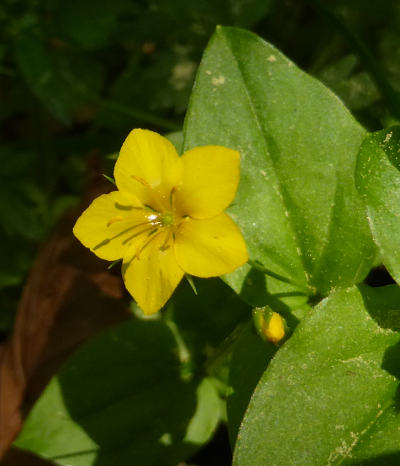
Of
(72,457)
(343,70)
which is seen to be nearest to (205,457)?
(72,457)

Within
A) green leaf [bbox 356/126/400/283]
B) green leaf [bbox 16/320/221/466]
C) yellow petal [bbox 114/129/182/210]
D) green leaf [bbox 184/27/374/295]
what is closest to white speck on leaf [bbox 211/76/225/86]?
green leaf [bbox 184/27/374/295]

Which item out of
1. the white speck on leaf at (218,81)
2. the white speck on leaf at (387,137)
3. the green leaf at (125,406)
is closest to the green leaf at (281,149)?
the white speck on leaf at (218,81)

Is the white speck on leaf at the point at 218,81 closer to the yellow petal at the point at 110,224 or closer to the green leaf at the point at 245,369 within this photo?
the yellow petal at the point at 110,224

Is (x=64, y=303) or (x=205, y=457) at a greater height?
(x=64, y=303)

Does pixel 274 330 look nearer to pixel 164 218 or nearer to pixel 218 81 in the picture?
pixel 164 218

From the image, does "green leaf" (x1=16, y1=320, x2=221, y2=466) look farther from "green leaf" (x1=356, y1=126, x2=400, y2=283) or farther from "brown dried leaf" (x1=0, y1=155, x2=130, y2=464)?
"green leaf" (x1=356, y1=126, x2=400, y2=283)

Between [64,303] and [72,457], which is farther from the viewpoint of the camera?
[64,303]

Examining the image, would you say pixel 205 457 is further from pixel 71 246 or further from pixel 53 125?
pixel 53 125
